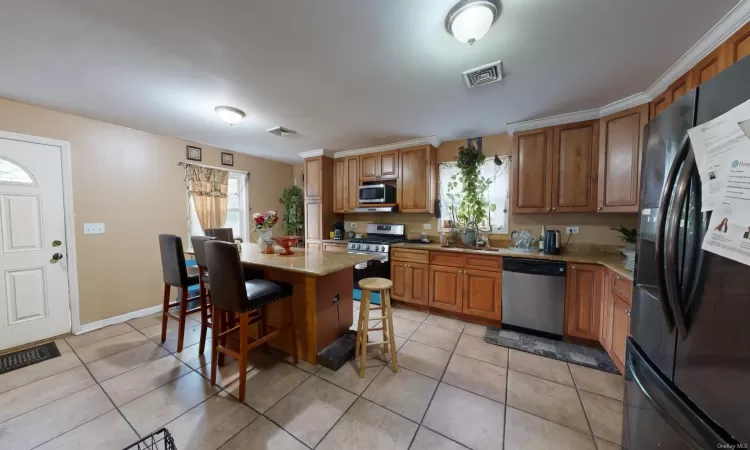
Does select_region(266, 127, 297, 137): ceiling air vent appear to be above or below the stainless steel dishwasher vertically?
above

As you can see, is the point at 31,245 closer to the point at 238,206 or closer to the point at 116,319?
the point at 116,319

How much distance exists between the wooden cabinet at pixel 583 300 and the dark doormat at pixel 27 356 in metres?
4.90

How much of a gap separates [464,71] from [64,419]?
142 inches

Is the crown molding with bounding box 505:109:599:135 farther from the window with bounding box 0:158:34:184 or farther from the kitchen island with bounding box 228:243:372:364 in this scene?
the window with bounding box 0:158:34:184

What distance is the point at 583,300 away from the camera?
2506 millimetres

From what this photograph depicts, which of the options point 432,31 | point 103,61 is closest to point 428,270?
point 432,31

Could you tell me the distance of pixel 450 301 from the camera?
3205 millimetres

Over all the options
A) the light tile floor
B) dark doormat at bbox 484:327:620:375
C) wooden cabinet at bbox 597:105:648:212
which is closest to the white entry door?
the light tile floor

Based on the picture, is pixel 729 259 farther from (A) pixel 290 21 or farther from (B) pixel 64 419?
(B) pixel 64 419

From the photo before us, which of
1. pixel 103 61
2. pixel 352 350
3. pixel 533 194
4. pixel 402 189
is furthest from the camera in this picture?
pixel 402 189

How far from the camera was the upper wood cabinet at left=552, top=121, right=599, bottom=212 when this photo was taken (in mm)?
2650

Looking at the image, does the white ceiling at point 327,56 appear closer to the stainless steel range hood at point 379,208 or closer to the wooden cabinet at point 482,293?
the stainless steel range hood at point 379,208

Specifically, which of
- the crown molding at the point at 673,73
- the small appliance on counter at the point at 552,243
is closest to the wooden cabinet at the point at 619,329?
the small appliance on counter at the point at 552,243

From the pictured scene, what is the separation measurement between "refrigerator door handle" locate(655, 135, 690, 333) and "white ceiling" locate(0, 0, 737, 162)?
1.02 metres
